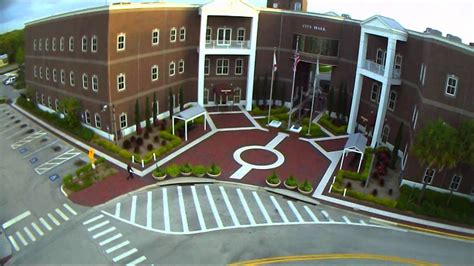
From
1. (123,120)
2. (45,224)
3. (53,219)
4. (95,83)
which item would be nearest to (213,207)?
(53,219)

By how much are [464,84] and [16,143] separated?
118 feet

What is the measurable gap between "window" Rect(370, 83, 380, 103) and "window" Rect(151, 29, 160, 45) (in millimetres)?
20933

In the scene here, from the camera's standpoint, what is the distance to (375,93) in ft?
125

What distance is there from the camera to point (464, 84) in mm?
26250

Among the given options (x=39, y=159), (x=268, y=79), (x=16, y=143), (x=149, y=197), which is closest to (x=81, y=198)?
(x=149, y=197)

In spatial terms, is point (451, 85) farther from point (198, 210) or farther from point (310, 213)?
point (198, 210)

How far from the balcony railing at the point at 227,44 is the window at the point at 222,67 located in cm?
182

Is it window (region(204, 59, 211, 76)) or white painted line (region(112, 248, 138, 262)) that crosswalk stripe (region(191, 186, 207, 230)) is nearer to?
white painted line (region(112, 248, 138, 262))

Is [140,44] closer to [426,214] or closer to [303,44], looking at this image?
[303,44]

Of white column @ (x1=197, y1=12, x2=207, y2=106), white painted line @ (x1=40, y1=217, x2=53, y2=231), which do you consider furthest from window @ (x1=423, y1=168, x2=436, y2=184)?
white painted line @ (x1=40, y1=217, x2=53, y2=231)

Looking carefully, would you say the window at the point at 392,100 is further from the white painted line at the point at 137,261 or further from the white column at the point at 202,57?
the white painted line at the point at 137,261

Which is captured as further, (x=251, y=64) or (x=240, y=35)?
(x=240, y=35)

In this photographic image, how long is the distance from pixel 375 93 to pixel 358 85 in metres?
1.77

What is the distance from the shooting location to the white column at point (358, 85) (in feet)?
121
